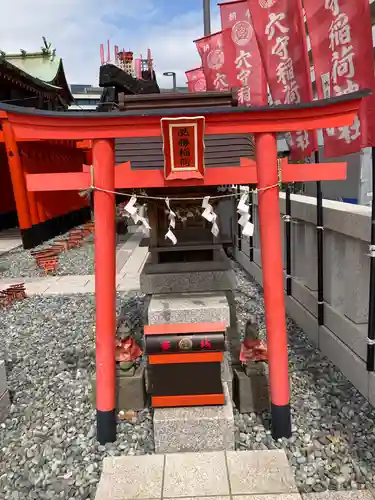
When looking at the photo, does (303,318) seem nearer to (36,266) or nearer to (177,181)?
(177,181)

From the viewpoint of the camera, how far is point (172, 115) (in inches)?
144

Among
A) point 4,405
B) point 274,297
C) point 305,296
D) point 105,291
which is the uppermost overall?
point 105,291

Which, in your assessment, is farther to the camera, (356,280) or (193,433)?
(356,280)

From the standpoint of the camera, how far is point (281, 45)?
19.2ft

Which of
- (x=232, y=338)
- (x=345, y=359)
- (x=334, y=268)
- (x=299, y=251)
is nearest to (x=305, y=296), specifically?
(x=299, y=251)

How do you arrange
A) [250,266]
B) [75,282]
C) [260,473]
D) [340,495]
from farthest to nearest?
[250,266] < [75,282] < [260,473] < [340,495]

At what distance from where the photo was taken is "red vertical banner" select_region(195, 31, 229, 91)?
401 inches

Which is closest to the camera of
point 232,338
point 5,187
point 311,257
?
point 232,338

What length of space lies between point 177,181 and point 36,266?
9.88m

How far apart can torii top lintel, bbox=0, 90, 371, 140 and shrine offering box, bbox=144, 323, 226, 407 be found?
1.91 m

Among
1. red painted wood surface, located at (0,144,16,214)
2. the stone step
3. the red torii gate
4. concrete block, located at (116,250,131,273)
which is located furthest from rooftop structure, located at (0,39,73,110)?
the stone step

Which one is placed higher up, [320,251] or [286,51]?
[286,51]

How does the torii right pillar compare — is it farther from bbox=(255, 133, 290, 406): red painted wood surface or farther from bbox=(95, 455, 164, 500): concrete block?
bbox=(95, 455, 164, 500): concrete block

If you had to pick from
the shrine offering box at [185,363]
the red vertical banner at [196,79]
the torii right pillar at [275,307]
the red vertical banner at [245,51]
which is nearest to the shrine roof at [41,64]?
the red vertical banner at [196,79]
